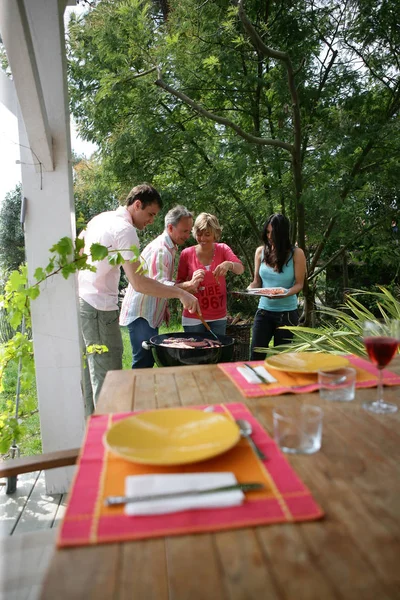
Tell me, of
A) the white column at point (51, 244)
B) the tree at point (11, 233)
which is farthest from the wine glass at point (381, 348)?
the tree at point (11, 233)

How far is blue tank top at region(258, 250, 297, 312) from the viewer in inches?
143

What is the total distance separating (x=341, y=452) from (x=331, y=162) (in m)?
Result: 3.81

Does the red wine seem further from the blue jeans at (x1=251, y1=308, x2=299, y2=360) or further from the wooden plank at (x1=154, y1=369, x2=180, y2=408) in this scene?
the blue jeans at (x1=251, y1=308, x2=299, y2=360)

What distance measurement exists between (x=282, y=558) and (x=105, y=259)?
2.34 metres

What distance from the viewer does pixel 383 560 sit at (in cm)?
63

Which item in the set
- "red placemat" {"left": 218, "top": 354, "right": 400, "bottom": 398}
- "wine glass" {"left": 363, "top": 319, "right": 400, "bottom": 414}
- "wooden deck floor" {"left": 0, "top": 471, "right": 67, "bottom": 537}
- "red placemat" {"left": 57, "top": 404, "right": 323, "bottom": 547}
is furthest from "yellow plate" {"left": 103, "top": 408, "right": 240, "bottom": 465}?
"wooden deck floor" {"left": 0, "top": 471, "right": 67, "bottom": 537}

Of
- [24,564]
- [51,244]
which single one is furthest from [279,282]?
[24,564]

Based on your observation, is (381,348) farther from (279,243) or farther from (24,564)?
(279,243)

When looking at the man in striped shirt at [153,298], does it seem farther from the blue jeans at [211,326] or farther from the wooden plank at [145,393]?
the wooden plank at [145,393]

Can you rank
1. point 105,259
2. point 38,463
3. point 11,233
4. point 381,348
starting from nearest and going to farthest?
point 381,348
point 38,463
point 105,259
point 11,233

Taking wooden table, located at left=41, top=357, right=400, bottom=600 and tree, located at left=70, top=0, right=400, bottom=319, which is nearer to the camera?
wooden table, located at left=41, top=357, right=400, bottom=600

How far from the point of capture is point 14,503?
90.2 inches

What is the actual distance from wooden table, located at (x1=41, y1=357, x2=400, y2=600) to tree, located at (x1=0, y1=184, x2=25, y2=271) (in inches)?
120

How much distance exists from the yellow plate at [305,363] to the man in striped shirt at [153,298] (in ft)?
5.53
